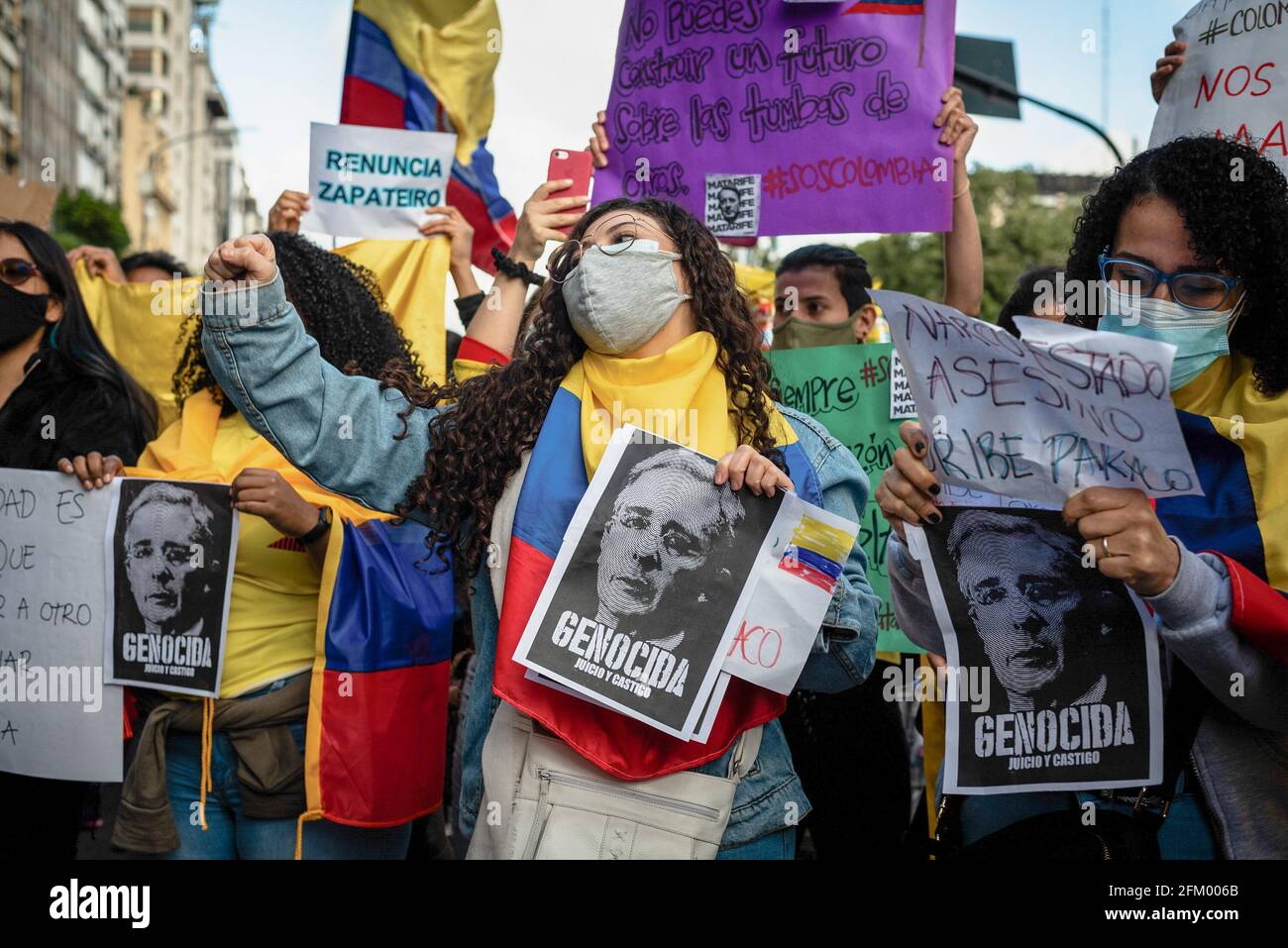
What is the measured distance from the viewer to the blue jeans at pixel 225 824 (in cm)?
317

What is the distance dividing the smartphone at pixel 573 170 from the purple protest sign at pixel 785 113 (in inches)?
16.6

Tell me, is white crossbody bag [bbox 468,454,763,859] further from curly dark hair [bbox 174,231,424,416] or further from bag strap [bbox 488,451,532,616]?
curly dark hair [bbox 174,231,424,416]

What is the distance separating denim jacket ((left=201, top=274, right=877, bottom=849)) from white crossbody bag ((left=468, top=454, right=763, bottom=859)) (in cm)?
8

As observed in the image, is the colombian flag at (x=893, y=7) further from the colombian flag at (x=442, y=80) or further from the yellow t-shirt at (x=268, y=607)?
the yellow t-shirt at (x=268, y=607)

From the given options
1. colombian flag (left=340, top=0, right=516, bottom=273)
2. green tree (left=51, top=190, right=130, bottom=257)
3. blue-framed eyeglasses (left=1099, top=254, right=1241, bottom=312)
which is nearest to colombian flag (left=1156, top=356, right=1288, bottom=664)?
blue-framed eyeglasses (left=1099, top=254, right=1241, bottom=312)

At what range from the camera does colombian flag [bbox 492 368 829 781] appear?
2406mm

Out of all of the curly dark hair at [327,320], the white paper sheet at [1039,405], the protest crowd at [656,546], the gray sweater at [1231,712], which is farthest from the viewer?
the curly dark hair at [327,320]

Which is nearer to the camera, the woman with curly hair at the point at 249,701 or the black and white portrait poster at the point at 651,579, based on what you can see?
the black and white portrait poster at the point at 651,579

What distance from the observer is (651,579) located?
2402mm

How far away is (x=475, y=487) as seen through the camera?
8.48ft

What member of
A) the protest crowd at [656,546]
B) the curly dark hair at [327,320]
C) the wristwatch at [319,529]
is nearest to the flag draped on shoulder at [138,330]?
the protest crowd at [656,546]
